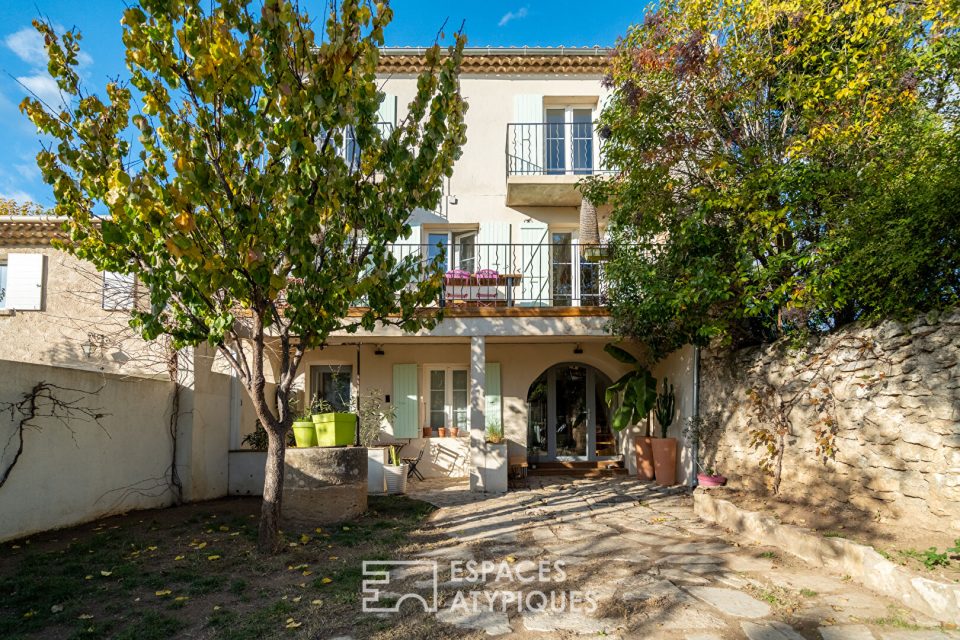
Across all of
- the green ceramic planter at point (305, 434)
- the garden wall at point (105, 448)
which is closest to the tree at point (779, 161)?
the green ceramic planter at point (305, 434)

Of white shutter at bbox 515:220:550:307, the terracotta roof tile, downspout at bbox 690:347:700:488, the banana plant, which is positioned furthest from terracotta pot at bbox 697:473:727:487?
the terracotta roof tile

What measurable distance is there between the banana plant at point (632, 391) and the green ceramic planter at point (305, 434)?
5.13 meters

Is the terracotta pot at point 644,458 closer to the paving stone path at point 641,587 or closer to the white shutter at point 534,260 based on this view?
the paving stone path at point 641,587

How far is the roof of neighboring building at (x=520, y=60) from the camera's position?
1170cm

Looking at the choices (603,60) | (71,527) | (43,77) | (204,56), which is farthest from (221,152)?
(603,60)

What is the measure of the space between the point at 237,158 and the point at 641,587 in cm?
455

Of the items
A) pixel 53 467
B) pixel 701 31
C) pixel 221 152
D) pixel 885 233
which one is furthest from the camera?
pixel 701 31

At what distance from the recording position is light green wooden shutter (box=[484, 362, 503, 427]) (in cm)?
1083

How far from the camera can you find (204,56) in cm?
389

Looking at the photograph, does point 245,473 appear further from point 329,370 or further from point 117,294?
point 117,294

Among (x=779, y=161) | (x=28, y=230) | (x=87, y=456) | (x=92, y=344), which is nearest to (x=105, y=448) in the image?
(x=87, y=456)

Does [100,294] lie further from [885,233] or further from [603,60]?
[885,233]

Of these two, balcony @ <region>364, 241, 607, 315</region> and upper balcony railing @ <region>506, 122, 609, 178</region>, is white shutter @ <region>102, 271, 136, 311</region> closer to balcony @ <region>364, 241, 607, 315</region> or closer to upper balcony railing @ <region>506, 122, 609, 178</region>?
balcony @ <region>364, 241, 607, 315</region>

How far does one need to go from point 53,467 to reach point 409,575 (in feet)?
13.1
